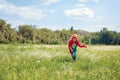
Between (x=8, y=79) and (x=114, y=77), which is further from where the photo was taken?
(x=114, y=77)

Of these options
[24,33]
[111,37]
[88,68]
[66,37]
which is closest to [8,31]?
[24,33]

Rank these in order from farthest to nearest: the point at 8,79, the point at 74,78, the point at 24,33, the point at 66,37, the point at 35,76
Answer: the point at 66,37, the point at 24,33, the point at 74,78, the point at 35,76, the point at 8,79

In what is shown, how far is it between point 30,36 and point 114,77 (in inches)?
4123

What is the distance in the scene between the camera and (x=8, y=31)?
Answer: 9494 cm

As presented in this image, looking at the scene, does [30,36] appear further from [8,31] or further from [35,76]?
[35,76]

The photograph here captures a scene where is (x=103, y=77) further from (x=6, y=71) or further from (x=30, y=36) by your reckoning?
(x=30, y=36)

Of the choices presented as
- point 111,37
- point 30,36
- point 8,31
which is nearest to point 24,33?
point 30,36

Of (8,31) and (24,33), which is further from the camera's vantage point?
(24,33)

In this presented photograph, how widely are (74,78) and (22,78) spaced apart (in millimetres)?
1560

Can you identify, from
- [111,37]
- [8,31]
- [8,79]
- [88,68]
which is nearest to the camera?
[8,79]

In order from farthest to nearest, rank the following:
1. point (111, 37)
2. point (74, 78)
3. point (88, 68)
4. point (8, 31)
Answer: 1. point (111, 37)
2. point (8, 31)
3. point (88, 68)
4. point (74, 78)

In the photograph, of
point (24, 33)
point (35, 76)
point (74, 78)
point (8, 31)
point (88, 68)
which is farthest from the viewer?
point (24, 33)

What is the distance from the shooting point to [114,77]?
308 inches

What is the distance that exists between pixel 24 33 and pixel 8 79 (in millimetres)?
105212
